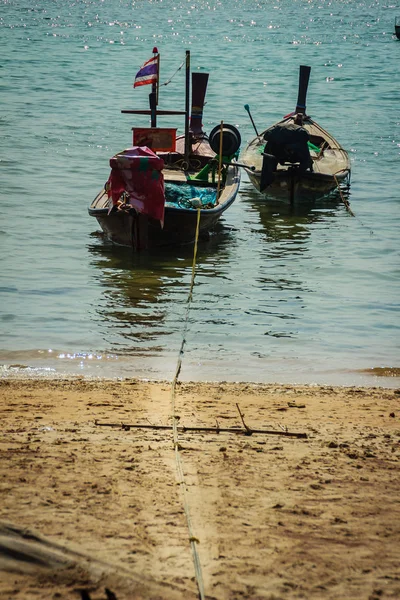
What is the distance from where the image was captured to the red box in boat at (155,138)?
16.0m

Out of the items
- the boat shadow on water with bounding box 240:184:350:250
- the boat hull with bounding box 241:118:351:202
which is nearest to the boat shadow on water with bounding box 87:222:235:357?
the boat shadow on water with bounding box 240:184:350:250

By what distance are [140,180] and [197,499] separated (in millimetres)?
8497

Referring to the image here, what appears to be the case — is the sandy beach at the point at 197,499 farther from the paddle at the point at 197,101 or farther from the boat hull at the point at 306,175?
the paddle at the point at 197,101

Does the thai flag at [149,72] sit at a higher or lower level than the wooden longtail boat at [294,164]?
higher

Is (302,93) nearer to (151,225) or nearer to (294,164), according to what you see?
(294,164)

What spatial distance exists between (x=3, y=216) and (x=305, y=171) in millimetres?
6654

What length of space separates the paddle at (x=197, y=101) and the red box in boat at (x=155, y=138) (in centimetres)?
331

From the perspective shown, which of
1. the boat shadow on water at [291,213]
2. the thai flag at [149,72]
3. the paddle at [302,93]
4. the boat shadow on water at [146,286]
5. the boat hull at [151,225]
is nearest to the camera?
the boat shadow on water at [146,286]

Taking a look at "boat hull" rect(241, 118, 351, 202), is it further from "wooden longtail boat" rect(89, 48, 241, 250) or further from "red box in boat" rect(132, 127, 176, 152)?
"red box in boat" rect(132, 127, 176, 152)

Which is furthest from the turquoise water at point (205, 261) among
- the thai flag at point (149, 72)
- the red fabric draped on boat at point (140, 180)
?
the thai flag at point (149, 72)

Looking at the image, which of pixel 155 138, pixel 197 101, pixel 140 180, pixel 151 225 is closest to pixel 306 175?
pixel 197 101

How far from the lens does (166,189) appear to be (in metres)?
15.2

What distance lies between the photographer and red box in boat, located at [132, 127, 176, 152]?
52.6 ft

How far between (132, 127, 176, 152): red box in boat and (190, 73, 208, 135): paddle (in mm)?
3309
